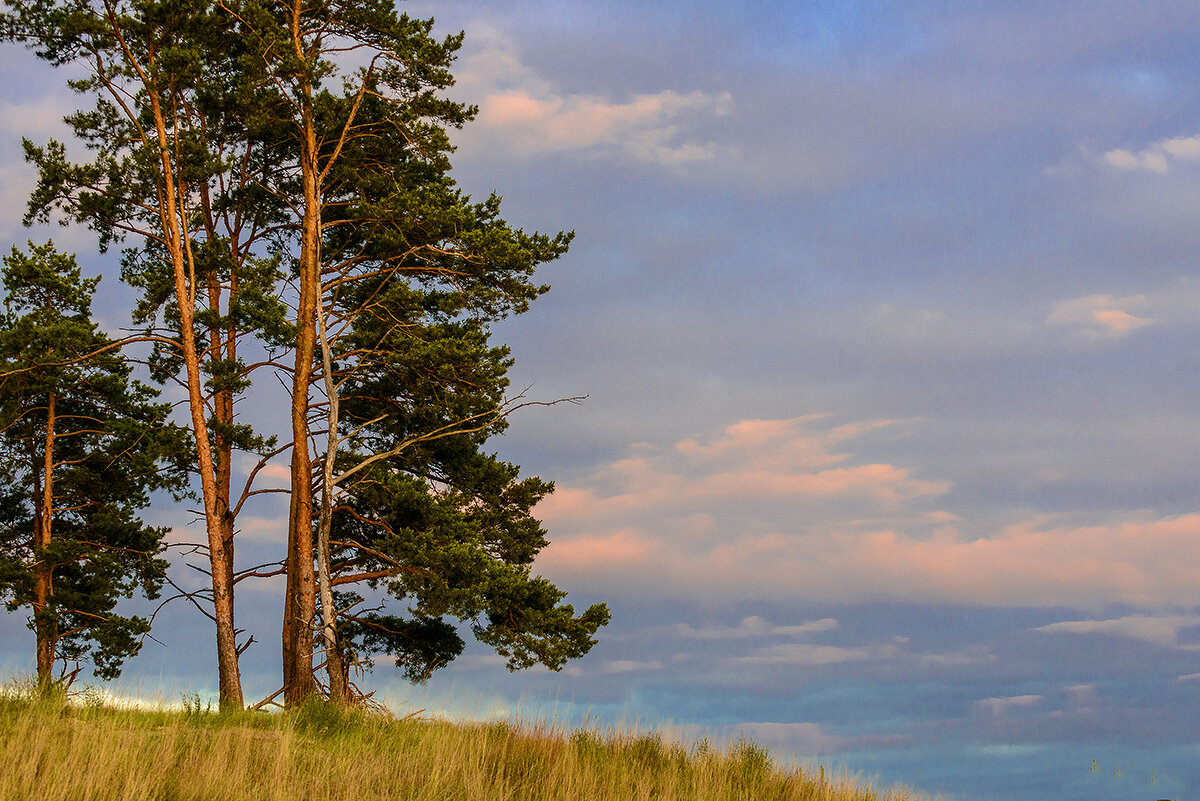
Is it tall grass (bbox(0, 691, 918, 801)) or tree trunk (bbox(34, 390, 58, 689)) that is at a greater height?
tree trunk (bbox(34, 390, 58, 689))

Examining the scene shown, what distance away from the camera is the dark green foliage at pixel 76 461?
21719 mm

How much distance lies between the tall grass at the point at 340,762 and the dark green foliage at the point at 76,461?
9.14 meters

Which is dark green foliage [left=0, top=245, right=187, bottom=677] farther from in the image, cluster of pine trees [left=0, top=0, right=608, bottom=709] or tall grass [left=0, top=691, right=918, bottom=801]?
tall grass [left=0, top=691, right=918, bottom=801]

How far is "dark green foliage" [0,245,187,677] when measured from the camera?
21.7m

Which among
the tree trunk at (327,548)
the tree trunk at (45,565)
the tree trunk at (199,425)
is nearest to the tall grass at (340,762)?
the tree trunk at (327,548)

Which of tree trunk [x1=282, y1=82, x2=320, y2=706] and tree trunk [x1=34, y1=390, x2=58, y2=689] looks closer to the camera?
tree trunk [x1=282, y1=82, x2=320, y2=706]

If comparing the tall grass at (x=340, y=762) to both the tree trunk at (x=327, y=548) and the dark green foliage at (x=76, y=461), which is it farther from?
the dark green foliage at (x=76, y=461)

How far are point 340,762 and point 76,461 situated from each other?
16.0 meters

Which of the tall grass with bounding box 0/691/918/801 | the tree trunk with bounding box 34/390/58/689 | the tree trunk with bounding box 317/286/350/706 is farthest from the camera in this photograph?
the tree trunk with bounding box 34/390/58/689

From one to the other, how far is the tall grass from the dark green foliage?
360 inches

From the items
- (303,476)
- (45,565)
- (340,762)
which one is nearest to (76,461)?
(45,565)

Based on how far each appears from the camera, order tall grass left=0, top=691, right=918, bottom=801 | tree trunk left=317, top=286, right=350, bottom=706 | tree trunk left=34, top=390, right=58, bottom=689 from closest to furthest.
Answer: tall grass left=0, top=691, right=918, bottom=801 < tree trunk left=317, top=286, right=350, bottom=706 < tree trunk left=34, top=390, right=58, bottom=689

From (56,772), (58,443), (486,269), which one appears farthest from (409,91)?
(56,772)

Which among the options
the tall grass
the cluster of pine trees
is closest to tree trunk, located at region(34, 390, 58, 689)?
the cluster of pine trees
